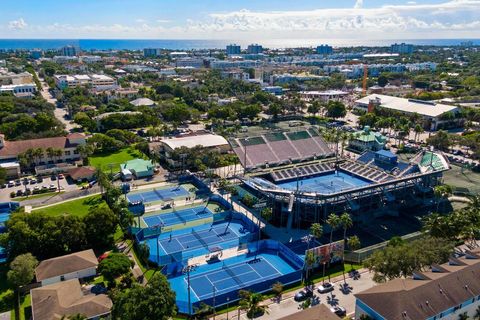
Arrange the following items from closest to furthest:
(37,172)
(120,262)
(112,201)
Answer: (120,262) → (112,201) → (37,172)

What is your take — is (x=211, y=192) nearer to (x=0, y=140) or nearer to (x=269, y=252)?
(x=269, y=252)

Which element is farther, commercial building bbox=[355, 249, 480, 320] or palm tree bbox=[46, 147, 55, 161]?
palm tree bbox=[46, 147, 55, 161]

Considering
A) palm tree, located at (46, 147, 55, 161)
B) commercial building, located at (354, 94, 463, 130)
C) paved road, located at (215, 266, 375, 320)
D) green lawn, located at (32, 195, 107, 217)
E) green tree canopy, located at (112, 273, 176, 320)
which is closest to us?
green tree canopy, located at (112, 273, 176, 320)

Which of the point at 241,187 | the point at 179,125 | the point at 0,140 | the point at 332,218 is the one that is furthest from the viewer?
the point at 179,125

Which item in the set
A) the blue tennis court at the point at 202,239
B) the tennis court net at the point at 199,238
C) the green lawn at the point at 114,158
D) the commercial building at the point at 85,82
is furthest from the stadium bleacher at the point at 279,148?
the commercial building at the point at 85,82

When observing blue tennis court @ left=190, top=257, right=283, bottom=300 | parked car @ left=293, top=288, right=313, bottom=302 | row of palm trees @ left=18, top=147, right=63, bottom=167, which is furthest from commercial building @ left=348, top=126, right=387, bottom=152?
row of palm trees @ left=18, top=147, right=63, bottom=167

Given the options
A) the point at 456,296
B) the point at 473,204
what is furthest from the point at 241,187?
the point at 456,296

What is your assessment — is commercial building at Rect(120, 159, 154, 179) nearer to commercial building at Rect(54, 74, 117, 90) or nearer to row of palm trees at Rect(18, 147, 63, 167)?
row of palm trees at Rect(18, 147, 63, 167)
